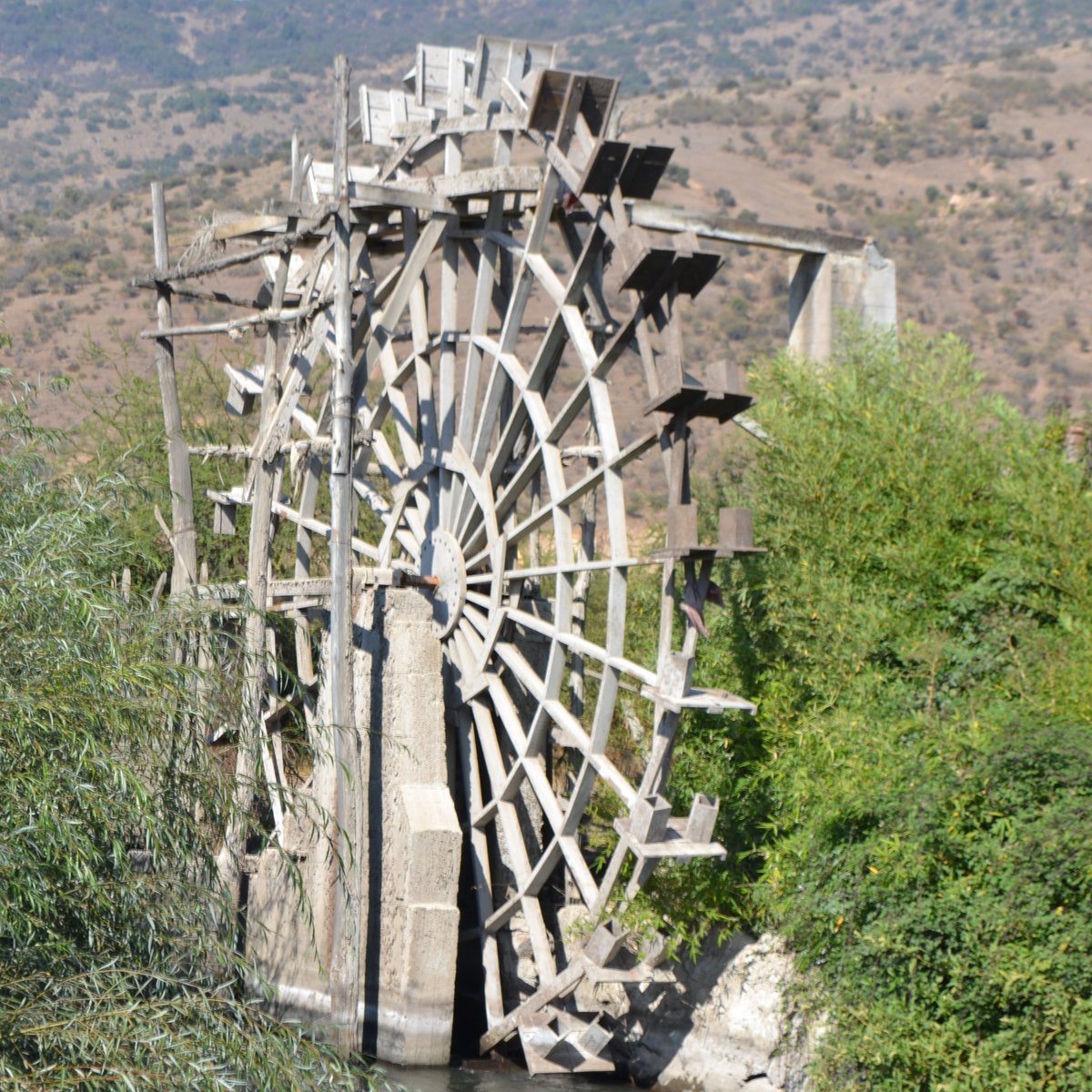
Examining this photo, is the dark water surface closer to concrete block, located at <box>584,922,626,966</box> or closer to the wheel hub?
concrete block, located at <box>584,922,626,966</box>

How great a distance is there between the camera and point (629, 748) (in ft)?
33.7

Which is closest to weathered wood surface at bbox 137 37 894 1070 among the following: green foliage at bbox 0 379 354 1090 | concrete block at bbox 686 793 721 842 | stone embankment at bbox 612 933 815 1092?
concrete block at bbox 686 793 721 842

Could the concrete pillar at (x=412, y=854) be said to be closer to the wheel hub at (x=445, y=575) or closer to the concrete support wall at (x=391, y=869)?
the concrete support wall at (x=391, y=869)

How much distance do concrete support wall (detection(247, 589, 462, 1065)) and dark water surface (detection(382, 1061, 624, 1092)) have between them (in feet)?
0.38

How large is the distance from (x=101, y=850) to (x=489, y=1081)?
11.3 ft

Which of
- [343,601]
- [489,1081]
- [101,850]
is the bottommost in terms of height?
[489,1081]

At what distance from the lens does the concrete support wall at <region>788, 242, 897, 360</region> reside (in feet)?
35.5

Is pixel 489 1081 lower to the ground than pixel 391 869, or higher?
lower

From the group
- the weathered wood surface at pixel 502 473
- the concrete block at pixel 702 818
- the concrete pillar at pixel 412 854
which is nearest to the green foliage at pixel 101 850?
the weathered wood surface at pixel 502 473

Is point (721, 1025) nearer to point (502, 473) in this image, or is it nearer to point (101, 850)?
point (502, 473)

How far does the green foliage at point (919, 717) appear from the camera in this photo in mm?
6297

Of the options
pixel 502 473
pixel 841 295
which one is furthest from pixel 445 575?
pixel 841 295

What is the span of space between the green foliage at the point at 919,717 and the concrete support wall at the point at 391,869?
1.59 m

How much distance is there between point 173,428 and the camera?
9945mm
